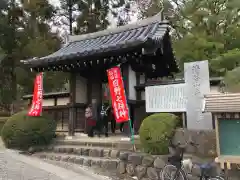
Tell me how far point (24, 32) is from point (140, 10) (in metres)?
11.4

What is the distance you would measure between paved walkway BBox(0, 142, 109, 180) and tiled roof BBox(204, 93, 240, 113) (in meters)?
3.72

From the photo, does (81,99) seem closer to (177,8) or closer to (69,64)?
(69,64)

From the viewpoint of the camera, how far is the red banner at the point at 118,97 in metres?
10.2

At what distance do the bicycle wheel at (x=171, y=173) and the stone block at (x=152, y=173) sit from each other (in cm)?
60

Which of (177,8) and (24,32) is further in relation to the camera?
(24,32)

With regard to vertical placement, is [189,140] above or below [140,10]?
below

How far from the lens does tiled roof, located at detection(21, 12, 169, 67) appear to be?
10598 millimetres

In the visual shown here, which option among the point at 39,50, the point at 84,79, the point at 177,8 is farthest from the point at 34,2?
the point at 84,79

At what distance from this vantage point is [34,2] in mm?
27422

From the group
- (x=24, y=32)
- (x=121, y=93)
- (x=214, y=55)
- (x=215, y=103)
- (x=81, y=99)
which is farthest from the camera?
(x=24, y=32)

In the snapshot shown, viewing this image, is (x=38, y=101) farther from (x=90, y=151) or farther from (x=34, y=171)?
(x=34, y=171)

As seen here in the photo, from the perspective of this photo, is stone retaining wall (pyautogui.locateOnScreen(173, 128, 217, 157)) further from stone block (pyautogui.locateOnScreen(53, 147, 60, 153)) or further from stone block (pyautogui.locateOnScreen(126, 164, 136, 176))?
stone block (pyautogui.locateOnScreen(53, 147, 60, 153))

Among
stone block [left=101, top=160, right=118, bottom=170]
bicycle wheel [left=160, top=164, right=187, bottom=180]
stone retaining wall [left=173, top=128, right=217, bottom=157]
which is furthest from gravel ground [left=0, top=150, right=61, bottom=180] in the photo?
stone retaining wall [left=173, top=128, right=217, bottom=157]

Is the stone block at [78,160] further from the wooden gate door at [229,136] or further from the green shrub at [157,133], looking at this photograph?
the wooden gate door at [229,136]
